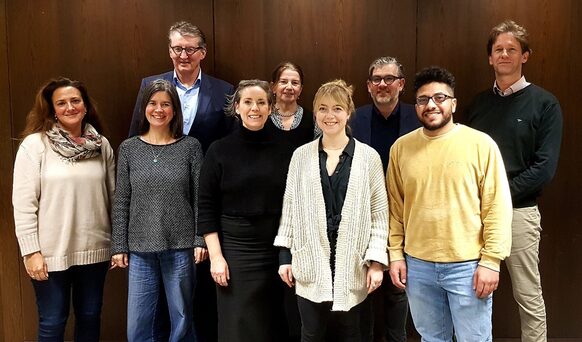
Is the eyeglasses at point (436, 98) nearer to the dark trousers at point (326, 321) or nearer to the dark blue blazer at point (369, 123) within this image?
the dark blue blazer at point (369, 123)

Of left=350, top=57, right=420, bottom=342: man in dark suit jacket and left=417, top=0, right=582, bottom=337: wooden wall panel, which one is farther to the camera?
left=417, top=0, right=582, bottom=337: wooden wall panel

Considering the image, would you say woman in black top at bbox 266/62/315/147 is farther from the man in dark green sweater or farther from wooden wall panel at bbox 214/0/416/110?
the man in dark green sweater

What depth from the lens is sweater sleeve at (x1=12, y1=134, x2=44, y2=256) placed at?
2.37 metres

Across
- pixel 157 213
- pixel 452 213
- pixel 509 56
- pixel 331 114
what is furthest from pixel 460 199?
pixel 157 213

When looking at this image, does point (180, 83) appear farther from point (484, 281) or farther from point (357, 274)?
point (484, 281)

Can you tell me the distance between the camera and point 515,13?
3096mm

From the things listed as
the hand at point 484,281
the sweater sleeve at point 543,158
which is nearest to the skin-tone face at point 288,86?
the sweater sleeve at point 543,158

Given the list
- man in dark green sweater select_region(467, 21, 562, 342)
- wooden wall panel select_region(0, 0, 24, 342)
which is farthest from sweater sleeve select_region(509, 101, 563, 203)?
wooden wall panel select_region(0, 0, 24, 342)

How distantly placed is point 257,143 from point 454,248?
3.24 feet

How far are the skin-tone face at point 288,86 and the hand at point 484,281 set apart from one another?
135 cm

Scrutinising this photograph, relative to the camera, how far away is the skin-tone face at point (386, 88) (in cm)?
269

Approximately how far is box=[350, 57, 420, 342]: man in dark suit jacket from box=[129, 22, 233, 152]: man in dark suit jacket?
2.57 ft

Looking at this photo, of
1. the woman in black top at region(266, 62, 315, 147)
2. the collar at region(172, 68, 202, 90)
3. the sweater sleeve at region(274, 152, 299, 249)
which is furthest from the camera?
the collar at region(172, 68, 202, 90)

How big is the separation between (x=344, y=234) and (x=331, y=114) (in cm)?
52
